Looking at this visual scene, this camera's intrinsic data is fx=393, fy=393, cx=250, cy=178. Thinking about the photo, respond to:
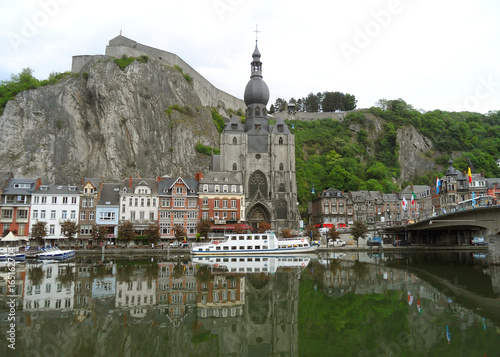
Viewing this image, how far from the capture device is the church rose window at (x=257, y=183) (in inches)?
2623

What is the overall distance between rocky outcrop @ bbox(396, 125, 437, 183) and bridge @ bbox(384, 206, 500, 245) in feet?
121

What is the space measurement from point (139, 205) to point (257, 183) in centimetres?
2171

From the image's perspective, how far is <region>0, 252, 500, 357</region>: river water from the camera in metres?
10.9

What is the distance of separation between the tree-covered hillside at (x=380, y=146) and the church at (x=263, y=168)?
1464 centimetres

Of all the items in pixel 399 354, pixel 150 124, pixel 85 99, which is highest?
pixel 85 99

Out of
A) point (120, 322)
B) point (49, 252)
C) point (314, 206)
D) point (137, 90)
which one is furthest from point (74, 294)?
point (137, 90)

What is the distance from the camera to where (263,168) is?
67.7 m

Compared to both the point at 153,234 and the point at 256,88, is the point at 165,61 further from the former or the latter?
the point at 153,234

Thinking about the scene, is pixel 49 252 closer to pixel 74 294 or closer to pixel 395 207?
pixel 74 294

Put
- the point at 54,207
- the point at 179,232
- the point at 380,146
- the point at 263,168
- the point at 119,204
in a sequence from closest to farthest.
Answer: the point at 179,232 → the point at 54,207 → the point at 119,204 → the point at 263,168 → the point at 380,146

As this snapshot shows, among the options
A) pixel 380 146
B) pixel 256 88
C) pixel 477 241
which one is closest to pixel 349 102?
pixel 380 146

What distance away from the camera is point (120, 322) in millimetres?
13219

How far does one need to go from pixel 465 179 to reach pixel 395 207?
43.9ft

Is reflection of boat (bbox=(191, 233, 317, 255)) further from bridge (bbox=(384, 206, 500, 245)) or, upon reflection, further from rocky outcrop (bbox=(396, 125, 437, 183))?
rocky outcrop (bbox=(396, 125, 437, 183))
